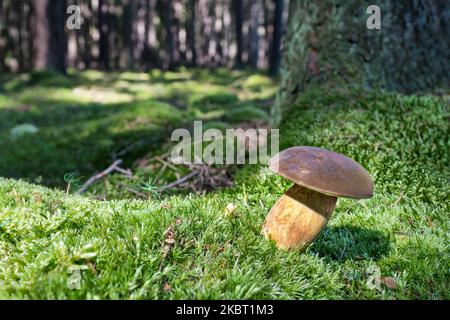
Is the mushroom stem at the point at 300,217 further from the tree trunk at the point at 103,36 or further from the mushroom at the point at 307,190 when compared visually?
the tree trunk at the point at 103,36

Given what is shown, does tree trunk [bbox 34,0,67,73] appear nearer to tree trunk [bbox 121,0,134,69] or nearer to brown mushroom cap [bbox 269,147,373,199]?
tree trunk [bbox 121,0,134,69]

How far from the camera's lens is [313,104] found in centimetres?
654

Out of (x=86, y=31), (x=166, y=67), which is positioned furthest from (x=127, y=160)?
(x=86, y=31)

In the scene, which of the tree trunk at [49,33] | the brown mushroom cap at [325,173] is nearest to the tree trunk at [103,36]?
the tree trunk at [49,33]

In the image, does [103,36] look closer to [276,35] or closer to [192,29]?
[192,29]

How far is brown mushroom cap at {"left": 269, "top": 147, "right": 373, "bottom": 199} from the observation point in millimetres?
2734

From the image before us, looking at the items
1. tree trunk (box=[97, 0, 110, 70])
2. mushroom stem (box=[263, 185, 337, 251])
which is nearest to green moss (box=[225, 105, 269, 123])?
mushroom stem (box=[263, 185, 337, 251])

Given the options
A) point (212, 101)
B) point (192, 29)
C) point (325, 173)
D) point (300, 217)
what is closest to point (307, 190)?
point (300, 217)

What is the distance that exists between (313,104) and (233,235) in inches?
149

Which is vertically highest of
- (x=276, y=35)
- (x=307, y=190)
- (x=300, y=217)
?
(x=276, y=35)

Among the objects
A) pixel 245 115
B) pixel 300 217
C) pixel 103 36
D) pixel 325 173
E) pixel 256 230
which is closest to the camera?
pixel 325 173

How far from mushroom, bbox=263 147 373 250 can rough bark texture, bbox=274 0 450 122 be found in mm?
4293

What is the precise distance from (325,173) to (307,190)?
0.44 metres

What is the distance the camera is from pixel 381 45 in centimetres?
693
